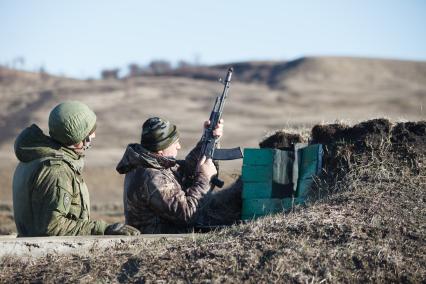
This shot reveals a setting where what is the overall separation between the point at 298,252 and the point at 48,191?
199 centimetres

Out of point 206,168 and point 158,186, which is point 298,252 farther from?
point 206,168

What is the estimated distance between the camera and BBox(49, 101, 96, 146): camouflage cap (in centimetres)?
648

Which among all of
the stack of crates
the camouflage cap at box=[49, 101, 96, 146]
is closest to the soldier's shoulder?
the camouflage cap at box=[49, 101, 96, 146]

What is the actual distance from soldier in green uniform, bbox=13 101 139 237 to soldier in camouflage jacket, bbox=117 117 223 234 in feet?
1.33

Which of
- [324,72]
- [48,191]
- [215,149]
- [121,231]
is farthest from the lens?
[324,72]

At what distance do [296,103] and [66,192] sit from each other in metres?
37.8

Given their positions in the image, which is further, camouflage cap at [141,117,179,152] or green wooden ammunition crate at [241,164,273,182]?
green wooden ammunition crate at [241,164,273,182]

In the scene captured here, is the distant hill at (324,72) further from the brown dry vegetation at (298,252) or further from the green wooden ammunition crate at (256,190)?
the brown dry vegetation at (298,252)

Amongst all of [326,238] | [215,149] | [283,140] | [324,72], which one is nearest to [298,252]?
[326,238]

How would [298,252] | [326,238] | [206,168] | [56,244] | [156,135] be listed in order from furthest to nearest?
[206,168], [156,135], [56,244], [326,238], [298,252]

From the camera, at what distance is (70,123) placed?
6.50 meters

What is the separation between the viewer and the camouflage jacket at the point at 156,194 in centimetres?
669

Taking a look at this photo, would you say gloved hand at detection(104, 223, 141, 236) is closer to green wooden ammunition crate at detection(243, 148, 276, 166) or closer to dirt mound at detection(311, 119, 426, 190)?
green wooden ammunition crate at detection(243, 148, 276, 166)

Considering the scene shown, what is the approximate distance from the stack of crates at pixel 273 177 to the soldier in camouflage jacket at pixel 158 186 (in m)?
0.72
